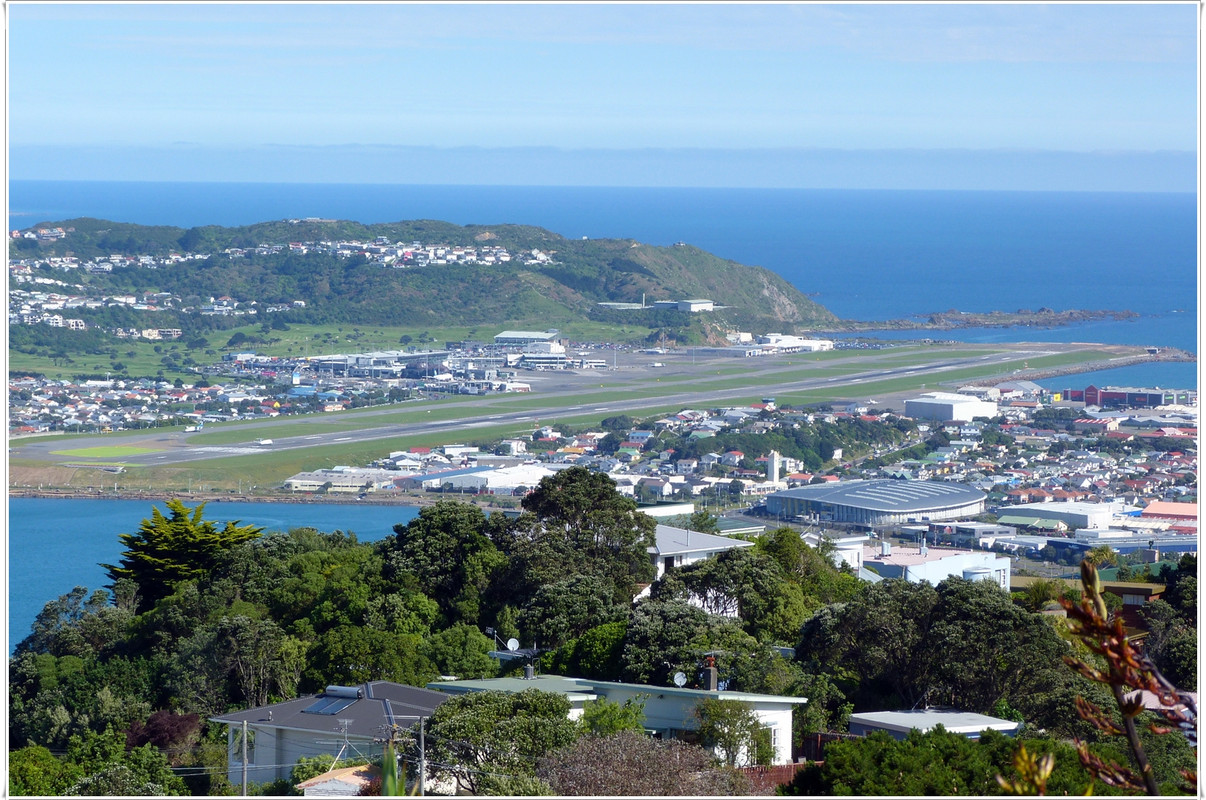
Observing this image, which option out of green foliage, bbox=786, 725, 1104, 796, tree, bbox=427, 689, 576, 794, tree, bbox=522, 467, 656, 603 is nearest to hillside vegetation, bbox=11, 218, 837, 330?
tree, bbox=522, 467, 656, 603

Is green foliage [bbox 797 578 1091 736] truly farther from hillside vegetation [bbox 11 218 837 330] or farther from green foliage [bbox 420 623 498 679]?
hillside vegetation [bbox 11 218 837 330]

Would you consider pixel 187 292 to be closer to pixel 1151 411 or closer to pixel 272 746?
pixel 1151 411

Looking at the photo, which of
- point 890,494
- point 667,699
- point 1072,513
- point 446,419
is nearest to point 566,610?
point 667,699

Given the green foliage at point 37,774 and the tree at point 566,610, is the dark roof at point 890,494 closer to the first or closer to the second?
the tree at point 566,610

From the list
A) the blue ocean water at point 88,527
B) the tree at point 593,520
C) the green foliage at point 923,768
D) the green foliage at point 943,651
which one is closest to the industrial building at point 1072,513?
the blue ocean water at point 88,527

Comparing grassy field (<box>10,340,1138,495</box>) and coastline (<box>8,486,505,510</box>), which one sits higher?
grassy field (<box>10,340,1138,495</box>)

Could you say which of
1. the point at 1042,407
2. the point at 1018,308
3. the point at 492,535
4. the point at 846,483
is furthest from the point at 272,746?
the point at 1018,308
